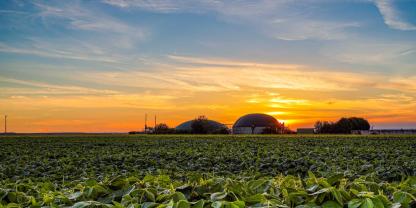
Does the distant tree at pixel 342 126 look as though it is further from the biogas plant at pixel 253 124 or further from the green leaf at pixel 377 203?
the green leaf at pixel 377 203

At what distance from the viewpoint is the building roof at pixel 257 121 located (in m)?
126

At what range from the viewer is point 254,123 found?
127 metres

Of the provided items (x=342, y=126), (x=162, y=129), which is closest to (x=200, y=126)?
(x=162, y=129)

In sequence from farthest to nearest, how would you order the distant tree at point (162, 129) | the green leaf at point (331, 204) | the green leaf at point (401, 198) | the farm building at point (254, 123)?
the farm building at point (254, 123), the distant tree at point (162, 129), the green leaf at point (401, 198), the green leaf at point (331, 204)

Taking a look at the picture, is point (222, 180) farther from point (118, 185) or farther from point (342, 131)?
point (342, 131)

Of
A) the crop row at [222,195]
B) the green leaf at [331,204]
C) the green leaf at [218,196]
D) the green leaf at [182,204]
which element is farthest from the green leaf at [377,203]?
the green leaf at [182,204]

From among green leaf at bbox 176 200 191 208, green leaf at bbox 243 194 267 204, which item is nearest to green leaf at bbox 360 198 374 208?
green leaf at bbox 243 194 267 204

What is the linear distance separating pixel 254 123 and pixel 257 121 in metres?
1.15

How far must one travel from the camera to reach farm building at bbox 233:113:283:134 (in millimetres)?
124875

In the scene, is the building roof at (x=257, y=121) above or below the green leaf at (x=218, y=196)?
above

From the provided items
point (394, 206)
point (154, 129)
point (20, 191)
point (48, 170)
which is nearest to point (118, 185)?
point (20, 191)

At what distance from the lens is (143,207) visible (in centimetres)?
261

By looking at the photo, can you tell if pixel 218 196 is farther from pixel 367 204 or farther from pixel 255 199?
A: pixel 367 204

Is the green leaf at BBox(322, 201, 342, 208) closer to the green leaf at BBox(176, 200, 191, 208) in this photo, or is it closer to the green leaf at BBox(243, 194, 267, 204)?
the green leaf at BBox(243, 194, 267, 204)
